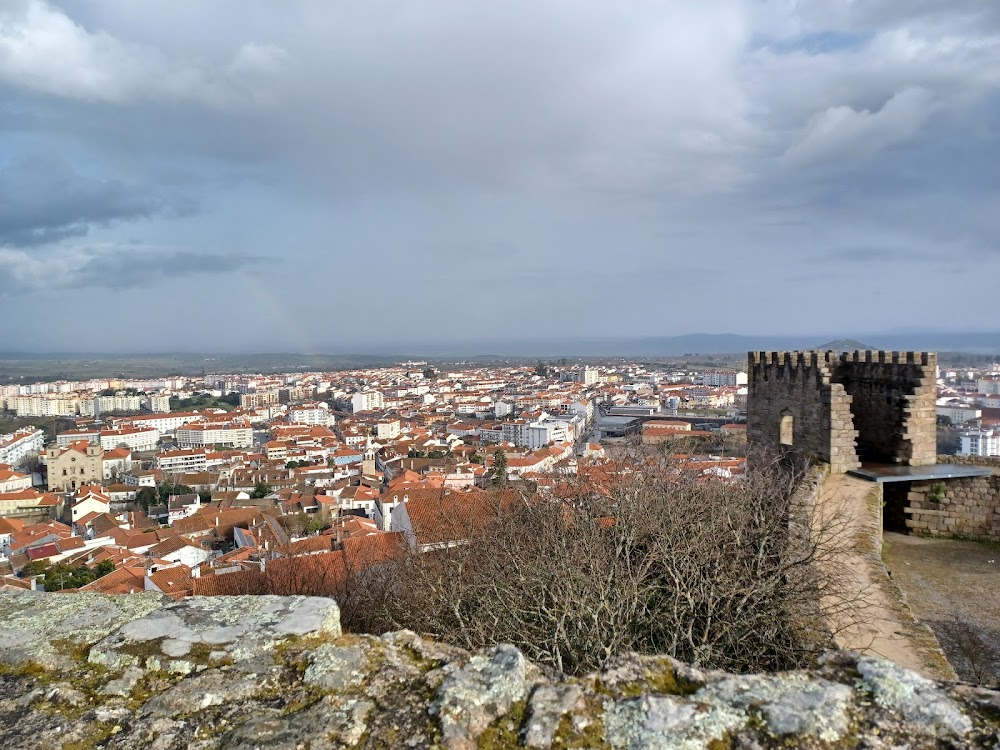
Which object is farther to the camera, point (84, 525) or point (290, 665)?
point (84, 525)

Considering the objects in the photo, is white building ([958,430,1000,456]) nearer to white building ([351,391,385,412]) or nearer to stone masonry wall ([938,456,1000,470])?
stone masonry wall ([938,456,1000,470])

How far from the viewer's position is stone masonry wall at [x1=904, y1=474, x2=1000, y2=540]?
9227mm

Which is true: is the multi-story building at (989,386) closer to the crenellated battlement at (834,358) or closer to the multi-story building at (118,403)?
the crenellated battlement at (834,358)

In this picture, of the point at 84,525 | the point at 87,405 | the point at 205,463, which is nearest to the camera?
the point at 84,525

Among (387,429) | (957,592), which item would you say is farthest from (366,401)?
(957,592)

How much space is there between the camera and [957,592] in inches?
277

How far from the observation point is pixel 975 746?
1536 mm

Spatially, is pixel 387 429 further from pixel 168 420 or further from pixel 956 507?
pixel 956 507

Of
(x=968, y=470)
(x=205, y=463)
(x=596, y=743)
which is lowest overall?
(x=205, y=463)

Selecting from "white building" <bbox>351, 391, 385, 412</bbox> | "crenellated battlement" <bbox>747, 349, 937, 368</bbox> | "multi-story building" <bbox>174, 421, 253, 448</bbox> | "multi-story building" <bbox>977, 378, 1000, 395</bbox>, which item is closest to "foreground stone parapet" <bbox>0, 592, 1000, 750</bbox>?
"crenellated battlement" <bbox>747, 349, 937, 368</bbox>

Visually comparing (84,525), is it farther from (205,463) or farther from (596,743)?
(596,743)

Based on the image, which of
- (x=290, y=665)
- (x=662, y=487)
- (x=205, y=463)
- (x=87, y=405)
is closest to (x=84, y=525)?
(x=205, y=463)

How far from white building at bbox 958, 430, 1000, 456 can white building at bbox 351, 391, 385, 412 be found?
11055cm

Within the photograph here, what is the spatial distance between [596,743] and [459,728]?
1.11 ft
